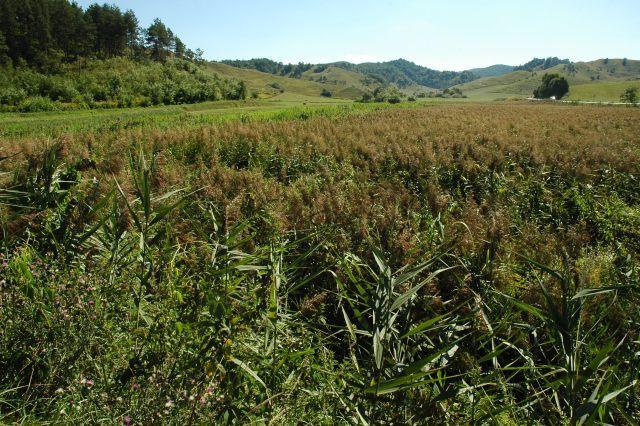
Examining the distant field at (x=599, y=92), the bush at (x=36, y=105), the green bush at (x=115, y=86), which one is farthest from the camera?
the distant field at (x=599, y=92)

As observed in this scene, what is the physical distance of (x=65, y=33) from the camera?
68000mm

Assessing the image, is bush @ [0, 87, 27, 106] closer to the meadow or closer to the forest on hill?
the forest on hill

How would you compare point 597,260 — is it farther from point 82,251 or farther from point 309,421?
point 82,251

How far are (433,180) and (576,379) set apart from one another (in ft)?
24.1

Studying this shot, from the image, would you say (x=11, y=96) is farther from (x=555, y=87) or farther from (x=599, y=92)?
(x=599, y=92)

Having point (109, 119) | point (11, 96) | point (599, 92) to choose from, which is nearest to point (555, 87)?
point (599, 92)

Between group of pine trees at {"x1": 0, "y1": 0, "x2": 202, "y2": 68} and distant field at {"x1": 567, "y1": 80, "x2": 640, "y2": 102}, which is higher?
group of pine trees at {"x1": 0, "y1": 0, "x2": 202, "y2": 68}

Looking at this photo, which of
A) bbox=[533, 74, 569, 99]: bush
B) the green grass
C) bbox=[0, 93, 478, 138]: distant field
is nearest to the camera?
bbox=[0, 93, 478, 138]: distant field

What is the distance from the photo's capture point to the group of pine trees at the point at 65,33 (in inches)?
2418

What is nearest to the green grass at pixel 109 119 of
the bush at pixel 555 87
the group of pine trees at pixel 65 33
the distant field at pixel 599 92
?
the group of pine trees at pixel 65 33

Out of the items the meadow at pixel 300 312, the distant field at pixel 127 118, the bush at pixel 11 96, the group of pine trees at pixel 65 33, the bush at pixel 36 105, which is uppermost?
the group of pine trees at pixel 65 33

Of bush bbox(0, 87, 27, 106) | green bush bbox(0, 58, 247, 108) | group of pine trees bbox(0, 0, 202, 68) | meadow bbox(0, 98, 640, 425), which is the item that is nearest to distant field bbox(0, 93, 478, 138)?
bush bbox(0, 87, 27, 106)

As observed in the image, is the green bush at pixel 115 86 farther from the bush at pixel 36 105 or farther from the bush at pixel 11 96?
the bush at pixel 36 105

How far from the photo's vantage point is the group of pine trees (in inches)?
2418
